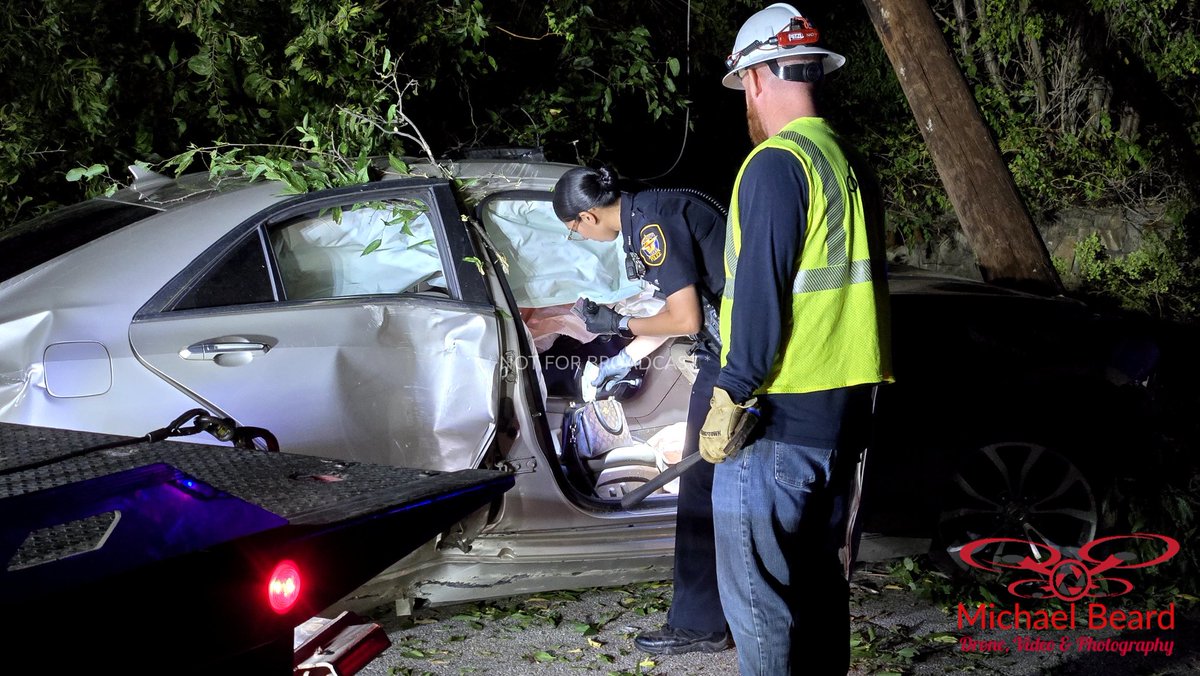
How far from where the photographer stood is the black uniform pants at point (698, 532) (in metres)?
3.25

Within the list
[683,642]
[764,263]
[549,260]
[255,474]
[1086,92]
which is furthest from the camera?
[1086,92]

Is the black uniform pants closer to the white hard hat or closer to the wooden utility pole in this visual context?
the white hard hat

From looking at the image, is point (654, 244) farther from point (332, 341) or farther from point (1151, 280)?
point (1151, 280)

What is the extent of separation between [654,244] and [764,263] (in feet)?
3.12

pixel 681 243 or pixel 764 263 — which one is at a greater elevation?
pixel 681 243

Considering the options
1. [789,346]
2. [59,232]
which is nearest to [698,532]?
[789,346]

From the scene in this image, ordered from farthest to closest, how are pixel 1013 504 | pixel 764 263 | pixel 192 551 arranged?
pixel 1013 504, pixel 764 263, pixel 192 551

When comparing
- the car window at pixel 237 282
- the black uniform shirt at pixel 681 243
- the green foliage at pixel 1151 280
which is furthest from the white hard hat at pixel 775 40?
the green foliage at pixel 1151 280

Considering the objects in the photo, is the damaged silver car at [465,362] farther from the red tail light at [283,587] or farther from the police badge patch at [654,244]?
the red tail light at [283,587]

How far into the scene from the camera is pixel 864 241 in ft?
8.04

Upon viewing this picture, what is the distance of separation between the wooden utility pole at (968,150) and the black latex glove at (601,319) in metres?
2.19

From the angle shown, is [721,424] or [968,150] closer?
[721,424]

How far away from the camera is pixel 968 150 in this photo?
16.0 feet

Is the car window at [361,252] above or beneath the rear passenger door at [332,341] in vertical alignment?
above
